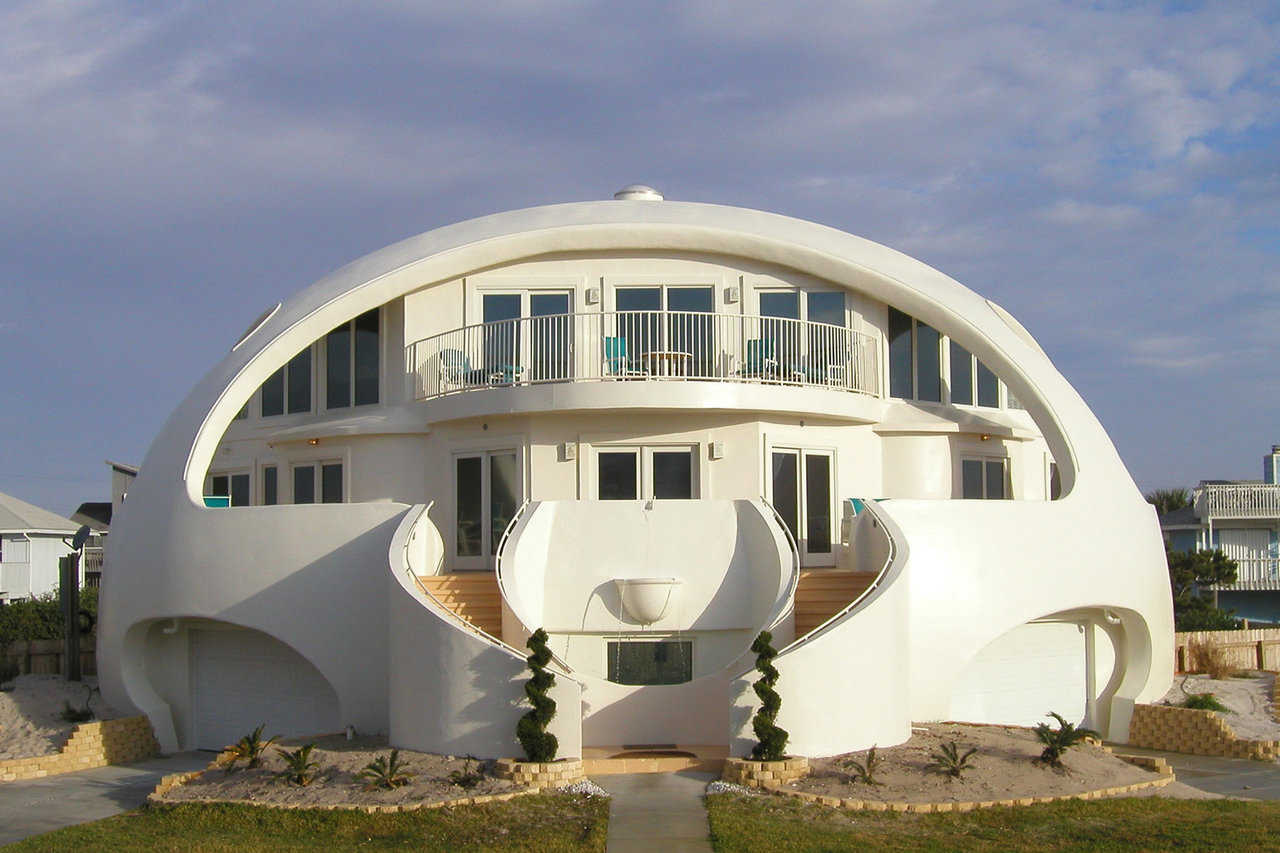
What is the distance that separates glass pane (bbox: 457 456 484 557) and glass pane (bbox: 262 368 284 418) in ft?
15.5

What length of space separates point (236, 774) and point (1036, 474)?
47.6 ft

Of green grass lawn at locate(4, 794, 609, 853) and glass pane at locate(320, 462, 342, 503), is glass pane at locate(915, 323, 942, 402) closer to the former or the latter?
glass pane at locate(320, 462, 342, 503)

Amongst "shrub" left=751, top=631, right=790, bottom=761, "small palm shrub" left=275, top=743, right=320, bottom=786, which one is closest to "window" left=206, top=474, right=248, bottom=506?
"small palm shrub" left=275, top=743, right=320, bottom=786

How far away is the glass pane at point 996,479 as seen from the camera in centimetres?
2129

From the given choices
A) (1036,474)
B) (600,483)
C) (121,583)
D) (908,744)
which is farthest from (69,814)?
(1036,474)

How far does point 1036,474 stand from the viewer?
2225 cm

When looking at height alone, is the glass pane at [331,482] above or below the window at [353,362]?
below

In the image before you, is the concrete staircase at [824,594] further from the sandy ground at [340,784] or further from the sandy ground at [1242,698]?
the sandy ground at [1242,698]

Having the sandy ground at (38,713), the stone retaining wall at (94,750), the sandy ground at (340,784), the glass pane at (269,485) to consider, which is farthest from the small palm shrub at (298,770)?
the glass pane at (269,485)

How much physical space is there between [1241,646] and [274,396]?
1806cm

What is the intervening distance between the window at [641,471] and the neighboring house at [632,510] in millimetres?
53

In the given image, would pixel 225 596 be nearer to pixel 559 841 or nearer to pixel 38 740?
pixel 38 740

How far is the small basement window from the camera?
1585cm

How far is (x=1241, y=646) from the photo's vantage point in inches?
904
